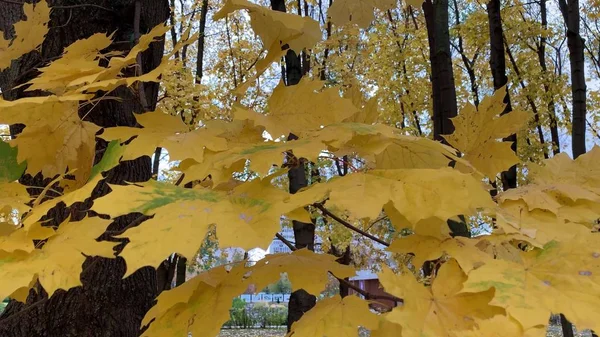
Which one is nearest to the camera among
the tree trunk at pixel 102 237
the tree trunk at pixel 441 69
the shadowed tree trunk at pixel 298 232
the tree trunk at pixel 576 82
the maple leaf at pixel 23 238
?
the maple leaf at pixel 23 238

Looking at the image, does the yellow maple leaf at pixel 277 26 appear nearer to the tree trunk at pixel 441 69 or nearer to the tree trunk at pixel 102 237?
the tree trunk at pixel 102 237

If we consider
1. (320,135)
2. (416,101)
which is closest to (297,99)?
(320,135)

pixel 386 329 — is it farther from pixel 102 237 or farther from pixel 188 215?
pixel 102 237

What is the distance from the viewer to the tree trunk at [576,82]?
12.6 feet

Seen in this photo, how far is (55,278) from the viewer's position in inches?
20.3

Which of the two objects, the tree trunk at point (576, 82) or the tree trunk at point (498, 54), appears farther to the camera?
the tree trunk at point (576, 82)

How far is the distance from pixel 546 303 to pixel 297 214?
0.91 feet

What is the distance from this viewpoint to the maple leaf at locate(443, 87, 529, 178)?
78 centimetres

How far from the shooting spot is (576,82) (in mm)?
3920

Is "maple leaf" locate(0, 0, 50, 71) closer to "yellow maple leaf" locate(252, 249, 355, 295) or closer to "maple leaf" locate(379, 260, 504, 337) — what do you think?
"yellow maple leaf" locate(252, 249, 355, 295)

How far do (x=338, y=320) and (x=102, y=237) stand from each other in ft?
2.98

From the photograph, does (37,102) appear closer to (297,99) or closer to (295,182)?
(297,99)

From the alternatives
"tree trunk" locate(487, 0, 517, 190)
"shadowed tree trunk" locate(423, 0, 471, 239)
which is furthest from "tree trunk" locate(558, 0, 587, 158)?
"shadowed tree trunk" locate(423, 0, 471, 239)

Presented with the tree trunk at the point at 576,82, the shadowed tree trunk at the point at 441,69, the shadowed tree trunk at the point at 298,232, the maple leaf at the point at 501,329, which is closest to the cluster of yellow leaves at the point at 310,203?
the maple leaf at the point at 501,329
